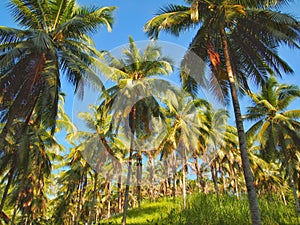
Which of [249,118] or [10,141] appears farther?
[249,118]

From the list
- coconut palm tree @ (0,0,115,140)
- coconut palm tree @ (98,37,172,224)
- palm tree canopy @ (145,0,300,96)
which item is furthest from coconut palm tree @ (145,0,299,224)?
coconut palm tree @ (98,37,172,224)

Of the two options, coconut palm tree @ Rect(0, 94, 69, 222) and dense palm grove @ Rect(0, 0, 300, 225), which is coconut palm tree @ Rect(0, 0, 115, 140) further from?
coconut palm tree @ Rect(0, 94, 69, 222)

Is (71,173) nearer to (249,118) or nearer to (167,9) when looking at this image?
(249,118)

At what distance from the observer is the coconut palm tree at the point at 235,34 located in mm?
10500

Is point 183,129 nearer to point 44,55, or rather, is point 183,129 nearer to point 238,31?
point 238,31

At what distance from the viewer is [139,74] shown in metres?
19.2

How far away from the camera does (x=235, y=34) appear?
40.2 ft

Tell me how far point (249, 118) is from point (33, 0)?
18.7 metres

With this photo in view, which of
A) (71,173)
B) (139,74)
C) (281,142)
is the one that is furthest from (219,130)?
(71,173)

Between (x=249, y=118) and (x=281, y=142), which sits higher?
(x=249, y=118)

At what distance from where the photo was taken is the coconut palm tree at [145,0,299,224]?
10.5 m

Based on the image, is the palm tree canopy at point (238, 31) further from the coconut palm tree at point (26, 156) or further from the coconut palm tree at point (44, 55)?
the coconut palm tree at point (26, 156)

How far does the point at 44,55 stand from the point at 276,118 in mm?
18347

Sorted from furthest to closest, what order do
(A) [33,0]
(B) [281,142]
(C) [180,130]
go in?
1. (C) [180,130]
2. (B) [281,142]
3. (A) [33,0]
